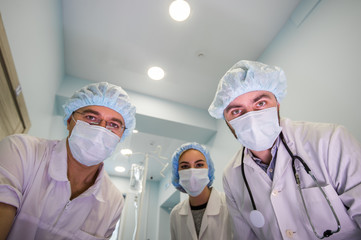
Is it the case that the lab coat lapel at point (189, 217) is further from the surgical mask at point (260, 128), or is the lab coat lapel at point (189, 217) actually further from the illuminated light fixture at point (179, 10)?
the illuminated light fixture at point (179, 10)

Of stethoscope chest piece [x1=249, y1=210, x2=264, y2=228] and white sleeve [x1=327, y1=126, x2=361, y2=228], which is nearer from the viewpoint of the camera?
white sleeve [x1=327, y1=126, x2=361, y2=228]

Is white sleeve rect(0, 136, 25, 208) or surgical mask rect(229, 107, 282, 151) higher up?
surgical mask rect(229, 107, 282, 151)

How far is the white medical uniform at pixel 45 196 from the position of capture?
0.86 metres

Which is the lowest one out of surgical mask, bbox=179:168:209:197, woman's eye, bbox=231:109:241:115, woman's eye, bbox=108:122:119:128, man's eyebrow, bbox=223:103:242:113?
surgical mask, bbox=179:168:209:197

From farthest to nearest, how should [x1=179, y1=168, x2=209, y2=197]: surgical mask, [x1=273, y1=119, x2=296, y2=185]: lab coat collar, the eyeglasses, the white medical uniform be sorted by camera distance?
[x1=179, y1=168, x2=209, y2=197]: surgical mask → the eyeglasses → [x1=273, y1=119, x2=296, y2=185]: lab coat collar → the white medical uniform

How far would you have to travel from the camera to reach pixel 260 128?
994mm

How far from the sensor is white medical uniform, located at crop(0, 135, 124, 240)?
0.86 metres

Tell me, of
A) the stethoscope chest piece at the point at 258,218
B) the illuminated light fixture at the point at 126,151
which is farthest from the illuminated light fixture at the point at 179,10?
the illuminated light fixture at the point at 126,151

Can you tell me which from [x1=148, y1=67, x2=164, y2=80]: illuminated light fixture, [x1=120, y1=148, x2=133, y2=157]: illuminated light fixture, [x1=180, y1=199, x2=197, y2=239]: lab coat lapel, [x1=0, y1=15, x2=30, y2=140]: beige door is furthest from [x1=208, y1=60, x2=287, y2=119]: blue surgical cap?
[x1=120, y1=148, x2=133, y2=157]: illuminated light fixture

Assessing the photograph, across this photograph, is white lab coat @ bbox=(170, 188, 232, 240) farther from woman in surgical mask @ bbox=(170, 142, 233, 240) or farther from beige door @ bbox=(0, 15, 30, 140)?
beige door @ bbox=(0, 15, 30, 140)

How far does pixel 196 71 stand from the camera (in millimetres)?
2342

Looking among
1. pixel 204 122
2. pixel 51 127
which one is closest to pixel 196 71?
pixel 204 122

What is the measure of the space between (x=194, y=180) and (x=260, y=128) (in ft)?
2.55

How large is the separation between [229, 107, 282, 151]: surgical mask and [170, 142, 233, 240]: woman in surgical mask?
709 millimetres
